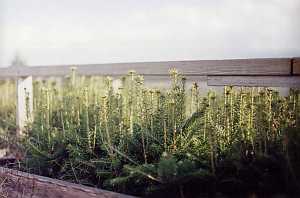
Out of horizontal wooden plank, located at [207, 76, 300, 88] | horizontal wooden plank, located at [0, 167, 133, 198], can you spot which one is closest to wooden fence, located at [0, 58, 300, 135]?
horizontal wooden plank, located at [207, 76, 300, 88]

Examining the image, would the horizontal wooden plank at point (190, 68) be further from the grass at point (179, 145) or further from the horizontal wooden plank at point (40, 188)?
the horizontal wooden plank at point (40, 188)

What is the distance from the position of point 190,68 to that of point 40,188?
102 centimetres

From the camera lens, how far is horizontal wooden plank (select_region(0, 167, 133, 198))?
80.5 inches

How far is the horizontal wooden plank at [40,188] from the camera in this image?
80.5 inches

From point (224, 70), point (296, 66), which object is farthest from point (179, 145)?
point (296, 66)

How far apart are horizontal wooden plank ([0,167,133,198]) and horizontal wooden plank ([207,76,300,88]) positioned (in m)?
0.72

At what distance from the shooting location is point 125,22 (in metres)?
3.19

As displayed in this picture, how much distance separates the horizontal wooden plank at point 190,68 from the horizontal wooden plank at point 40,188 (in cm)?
77

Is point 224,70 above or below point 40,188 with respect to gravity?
above

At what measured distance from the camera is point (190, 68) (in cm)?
234

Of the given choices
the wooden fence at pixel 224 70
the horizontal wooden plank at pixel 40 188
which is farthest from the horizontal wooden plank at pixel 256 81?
the horizontal wooden plank at pixel 40 188

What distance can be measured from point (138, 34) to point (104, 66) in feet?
1.35

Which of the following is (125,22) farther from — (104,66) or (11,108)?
(11,108)

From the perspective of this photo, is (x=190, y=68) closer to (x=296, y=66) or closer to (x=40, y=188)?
(x=296, y=66)
